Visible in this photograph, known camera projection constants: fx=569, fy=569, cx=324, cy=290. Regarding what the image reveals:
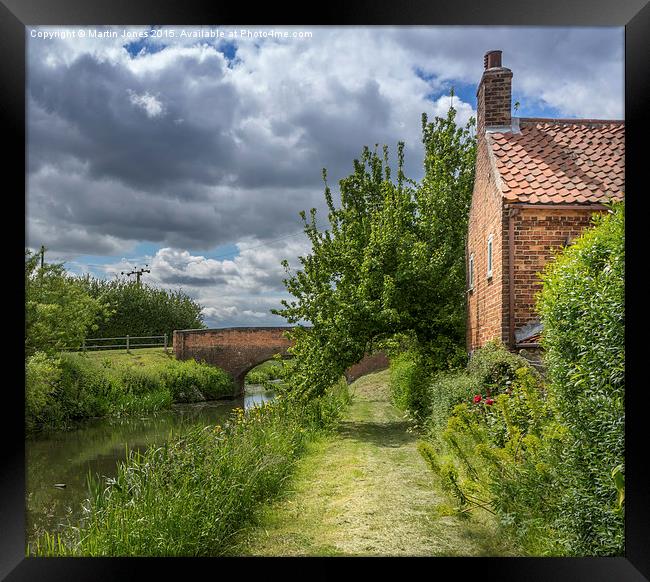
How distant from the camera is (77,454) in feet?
43.7

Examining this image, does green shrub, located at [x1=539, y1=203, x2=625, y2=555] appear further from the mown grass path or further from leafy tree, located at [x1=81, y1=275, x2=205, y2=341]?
leafy tree, located at [x1=81, y1=275, x2=205, y2=341]

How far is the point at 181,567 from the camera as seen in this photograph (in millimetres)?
4152

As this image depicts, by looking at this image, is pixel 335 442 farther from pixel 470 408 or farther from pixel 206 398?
pixel 206 398

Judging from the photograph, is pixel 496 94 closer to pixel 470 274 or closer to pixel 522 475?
pixel 470 274

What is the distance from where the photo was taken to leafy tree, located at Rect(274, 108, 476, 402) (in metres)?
11.7

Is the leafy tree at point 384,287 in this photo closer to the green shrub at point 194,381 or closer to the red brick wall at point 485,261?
the red brick wall at point 485,261

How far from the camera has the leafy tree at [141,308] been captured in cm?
1983

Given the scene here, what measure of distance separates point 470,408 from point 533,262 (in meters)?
2.62

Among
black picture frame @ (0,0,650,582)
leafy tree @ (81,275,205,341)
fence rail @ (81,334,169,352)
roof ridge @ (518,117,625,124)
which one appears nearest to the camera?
black picture frame @ (0,0,650,582)

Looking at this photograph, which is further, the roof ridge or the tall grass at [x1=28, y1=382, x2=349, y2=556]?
the roof ridge

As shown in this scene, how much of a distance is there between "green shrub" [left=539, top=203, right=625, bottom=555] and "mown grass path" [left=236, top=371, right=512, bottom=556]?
40.9 inches

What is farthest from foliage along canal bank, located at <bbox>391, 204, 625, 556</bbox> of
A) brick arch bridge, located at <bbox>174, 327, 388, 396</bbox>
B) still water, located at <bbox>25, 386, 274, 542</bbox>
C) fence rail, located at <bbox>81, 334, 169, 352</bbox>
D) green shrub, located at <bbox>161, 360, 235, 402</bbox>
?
brick arch bridge, located at <bbox>174, 327, 388, 396</bbox>

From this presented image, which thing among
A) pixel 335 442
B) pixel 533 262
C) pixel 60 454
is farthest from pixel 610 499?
pixel 60 454

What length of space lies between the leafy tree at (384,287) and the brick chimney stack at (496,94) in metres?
2.57
